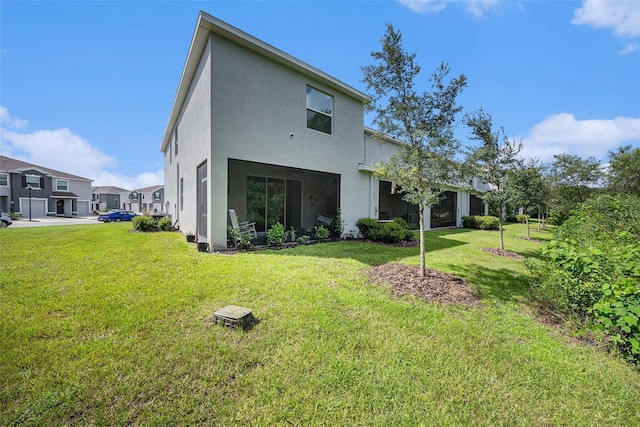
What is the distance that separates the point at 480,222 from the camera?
57.2ft

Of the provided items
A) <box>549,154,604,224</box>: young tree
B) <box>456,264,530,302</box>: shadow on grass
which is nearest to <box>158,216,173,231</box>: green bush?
<box>456,264,530,302</box>: shadow on grass

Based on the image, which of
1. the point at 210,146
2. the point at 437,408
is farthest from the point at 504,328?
the point at 210,146

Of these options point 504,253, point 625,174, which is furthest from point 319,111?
point 625,174

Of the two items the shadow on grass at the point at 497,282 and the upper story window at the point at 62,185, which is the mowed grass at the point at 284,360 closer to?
the shadow on grass at the point at 497,282

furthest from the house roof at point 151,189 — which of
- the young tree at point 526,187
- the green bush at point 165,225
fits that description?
the young tree at point 526,187

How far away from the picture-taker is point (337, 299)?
407 cm

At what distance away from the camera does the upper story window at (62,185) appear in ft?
113

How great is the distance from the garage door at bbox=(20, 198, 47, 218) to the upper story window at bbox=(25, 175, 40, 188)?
6.09 ft

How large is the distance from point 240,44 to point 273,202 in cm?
611

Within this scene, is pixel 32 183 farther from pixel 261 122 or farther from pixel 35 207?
pixel 261 122

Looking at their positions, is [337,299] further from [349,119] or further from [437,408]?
[349,119]

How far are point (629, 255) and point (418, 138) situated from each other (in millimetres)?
3417

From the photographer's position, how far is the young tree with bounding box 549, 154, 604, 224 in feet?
47.8

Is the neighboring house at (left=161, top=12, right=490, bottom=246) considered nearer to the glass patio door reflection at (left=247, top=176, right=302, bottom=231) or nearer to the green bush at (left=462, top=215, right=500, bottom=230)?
the glass patio door reflection at (left=247, top=176, right=302, bottom=231)
